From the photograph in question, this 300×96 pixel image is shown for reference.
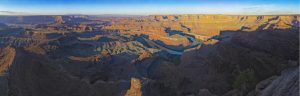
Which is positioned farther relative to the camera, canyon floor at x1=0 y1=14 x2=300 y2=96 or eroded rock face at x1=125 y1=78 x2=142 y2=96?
canyon floor at x1=0 y1=14 x2=300 y2=96

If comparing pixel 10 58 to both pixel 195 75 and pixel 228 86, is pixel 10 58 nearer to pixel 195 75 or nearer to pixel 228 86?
pixel 195 75

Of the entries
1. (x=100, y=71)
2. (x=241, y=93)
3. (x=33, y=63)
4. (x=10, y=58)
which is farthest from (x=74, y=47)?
(x=241, y=93)

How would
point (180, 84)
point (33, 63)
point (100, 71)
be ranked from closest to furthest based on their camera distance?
point (33, 63), point (180, 84), point (100, 71)

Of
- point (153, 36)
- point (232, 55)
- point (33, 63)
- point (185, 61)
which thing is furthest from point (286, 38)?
point (153, 36)

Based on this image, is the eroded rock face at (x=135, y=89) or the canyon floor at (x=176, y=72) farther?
the canyon floor at (x=176, y=72)

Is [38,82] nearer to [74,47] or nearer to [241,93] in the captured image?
[241,93]

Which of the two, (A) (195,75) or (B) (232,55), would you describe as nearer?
(A) (195,75)

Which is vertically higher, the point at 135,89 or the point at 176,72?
the point at 135,89

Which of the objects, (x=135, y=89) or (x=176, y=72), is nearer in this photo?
(x=135, y=89)

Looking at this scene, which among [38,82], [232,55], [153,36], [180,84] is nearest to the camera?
[38,82]

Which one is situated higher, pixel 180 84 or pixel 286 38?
pixel 286 38
